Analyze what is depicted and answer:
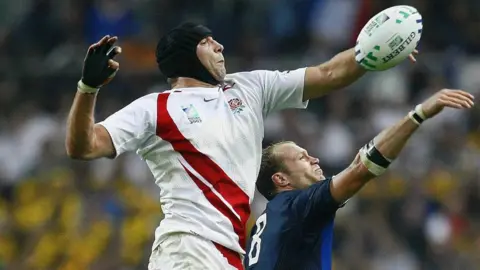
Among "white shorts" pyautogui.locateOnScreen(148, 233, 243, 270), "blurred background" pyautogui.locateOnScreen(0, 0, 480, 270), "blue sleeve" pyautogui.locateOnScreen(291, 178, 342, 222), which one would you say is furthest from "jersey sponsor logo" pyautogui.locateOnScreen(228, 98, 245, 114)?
"blurred background" pyautogui.locateOnScreen(0, 0, 480, 270)

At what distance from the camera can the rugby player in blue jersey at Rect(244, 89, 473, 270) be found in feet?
21.8

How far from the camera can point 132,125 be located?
272 inches

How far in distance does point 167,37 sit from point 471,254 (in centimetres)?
552

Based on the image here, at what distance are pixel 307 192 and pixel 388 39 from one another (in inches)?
42.7

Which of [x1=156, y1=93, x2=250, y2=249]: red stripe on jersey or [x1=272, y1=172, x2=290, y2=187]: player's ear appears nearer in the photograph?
[x1=156, y1=93, x2=250, y2=249]: red stripe on jersey

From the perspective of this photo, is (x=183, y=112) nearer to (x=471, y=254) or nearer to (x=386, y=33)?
(x=386, y=33)

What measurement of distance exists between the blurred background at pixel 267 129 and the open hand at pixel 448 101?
5545 mm

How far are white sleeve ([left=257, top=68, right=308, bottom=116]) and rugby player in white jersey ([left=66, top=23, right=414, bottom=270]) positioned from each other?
0.01m

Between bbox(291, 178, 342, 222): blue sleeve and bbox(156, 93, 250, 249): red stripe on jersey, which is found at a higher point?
bbox(156, 93, 250, 249): red stripe on jersey

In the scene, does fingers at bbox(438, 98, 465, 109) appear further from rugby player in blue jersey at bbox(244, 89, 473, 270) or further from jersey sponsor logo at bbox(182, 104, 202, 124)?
jersey sponsor logo at bbox(182, 104, 202, 124)

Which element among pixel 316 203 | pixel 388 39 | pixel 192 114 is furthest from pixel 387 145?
pixel 192 114

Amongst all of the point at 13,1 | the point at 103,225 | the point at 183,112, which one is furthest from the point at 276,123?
the point at 183,112

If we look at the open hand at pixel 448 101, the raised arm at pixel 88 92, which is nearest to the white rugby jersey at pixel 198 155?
the raised arm at pixel 88 92

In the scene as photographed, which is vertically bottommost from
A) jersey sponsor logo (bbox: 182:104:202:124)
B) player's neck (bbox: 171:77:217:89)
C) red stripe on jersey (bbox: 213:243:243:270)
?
red stripe on jersey (bbox: 213:243:243:270)
